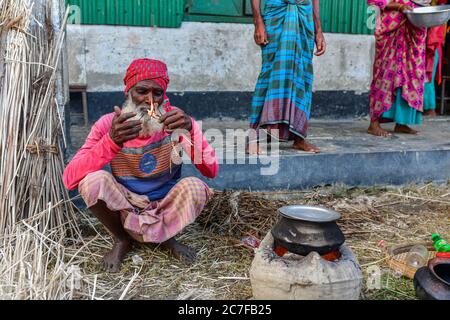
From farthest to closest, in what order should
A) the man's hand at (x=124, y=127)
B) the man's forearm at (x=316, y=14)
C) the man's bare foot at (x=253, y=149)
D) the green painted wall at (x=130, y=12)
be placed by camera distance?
the green painted wall at (x=130, y=12) < the man's forearm at (x=316, y=14) < the man's bare foot at (x=253, y=149) < the man's hand at (x=124, y=127)

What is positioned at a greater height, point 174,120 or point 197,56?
point 197,56

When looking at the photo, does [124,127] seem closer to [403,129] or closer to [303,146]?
[303,146]

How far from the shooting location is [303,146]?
4168 millimetres

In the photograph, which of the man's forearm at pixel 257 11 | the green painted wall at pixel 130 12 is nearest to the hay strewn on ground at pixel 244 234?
the man's forearm at pixel 257 11

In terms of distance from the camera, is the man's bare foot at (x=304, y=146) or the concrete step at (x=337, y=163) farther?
the man's bare foot at (x=304, y=146)

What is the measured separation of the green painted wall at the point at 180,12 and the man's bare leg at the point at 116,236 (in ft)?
10.1

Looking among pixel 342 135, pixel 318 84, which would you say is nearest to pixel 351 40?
pixel 318 84

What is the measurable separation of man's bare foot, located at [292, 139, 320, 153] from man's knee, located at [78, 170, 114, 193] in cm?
199

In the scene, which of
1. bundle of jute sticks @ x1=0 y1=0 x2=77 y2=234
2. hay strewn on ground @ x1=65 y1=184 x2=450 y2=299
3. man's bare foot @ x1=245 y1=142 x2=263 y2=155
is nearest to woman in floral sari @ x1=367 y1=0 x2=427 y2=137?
hay strewn on ground @ x1=65 y1=184 x2=450 y2=299

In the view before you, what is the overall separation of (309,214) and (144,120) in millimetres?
948

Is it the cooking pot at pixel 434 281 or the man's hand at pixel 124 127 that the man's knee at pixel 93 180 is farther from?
the cooking pot at pixel 434 281

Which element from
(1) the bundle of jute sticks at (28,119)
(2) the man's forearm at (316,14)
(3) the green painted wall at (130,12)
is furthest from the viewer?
(3) the green painted wall at (130,12)

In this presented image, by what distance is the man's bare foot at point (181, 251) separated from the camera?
2.79 metres

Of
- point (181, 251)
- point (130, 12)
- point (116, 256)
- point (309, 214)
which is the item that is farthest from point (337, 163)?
point (130, 12)
